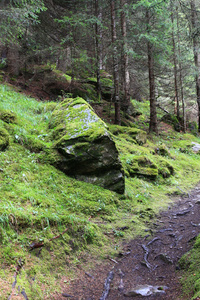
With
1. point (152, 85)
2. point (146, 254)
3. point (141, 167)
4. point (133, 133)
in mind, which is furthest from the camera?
point (152, 85)

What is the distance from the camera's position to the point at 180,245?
3777mm

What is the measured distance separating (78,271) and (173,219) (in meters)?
3.09

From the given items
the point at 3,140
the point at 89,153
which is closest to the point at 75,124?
the point at 89,153

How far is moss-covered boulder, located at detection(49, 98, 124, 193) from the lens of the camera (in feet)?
18.0

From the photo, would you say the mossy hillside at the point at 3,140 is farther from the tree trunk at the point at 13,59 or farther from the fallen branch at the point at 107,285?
the tree trunk at the point at 13,59

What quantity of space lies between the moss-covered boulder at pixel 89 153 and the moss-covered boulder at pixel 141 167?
1.89m

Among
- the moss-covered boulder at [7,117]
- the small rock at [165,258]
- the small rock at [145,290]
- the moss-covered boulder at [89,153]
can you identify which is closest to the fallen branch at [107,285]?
the small rock at [145,290]

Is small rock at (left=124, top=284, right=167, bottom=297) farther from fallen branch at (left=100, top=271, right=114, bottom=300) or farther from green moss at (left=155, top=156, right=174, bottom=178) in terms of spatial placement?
green moss at (left=155, top=156, right=174, bottom=178)

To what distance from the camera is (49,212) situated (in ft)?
12.6

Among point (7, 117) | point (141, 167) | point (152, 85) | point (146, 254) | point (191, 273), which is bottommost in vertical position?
point (146, 254)

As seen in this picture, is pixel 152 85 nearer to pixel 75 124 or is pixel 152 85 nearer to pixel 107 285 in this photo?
pixel 75 124

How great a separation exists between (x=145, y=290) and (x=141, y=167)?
18.2 feet

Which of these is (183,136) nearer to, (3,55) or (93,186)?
(93,186)

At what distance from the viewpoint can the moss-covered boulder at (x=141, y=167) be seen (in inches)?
304
